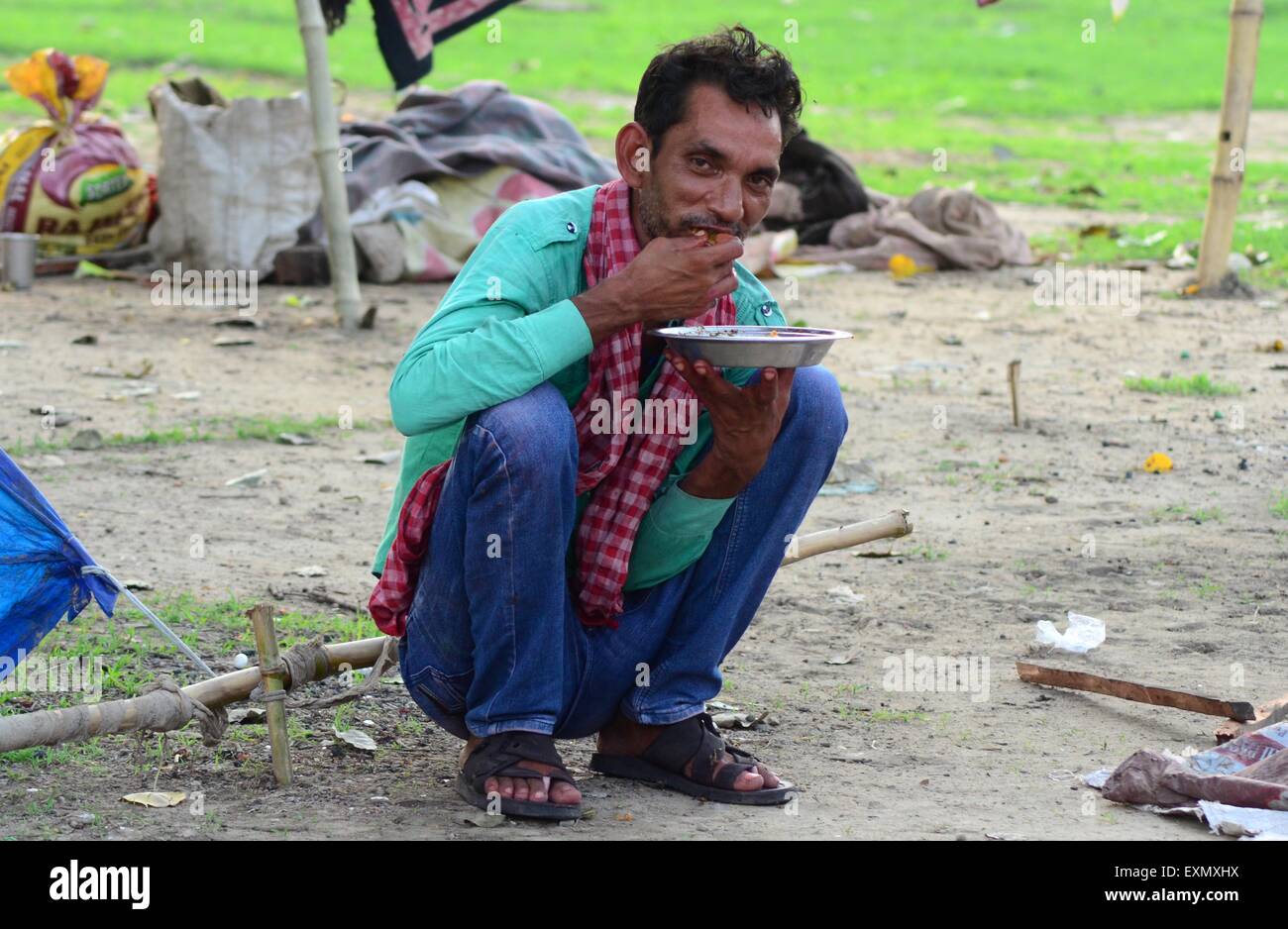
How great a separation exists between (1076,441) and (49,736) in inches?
170

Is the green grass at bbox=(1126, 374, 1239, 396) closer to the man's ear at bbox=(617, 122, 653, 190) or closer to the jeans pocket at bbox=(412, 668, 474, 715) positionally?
the man's ear at bbox=(617, 122, 653, 190)

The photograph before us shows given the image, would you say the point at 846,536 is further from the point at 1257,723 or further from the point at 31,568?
the point at 31,568

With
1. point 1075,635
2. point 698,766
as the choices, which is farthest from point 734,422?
→ point 1075,635

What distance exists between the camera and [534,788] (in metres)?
2.77

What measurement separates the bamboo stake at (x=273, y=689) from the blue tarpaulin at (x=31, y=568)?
0.32m

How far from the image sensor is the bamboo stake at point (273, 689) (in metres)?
2.89

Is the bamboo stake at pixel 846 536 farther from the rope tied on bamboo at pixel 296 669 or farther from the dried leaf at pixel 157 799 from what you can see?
the dried leaf at pixel 157 799

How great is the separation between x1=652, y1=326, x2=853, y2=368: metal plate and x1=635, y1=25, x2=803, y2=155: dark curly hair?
41 cm

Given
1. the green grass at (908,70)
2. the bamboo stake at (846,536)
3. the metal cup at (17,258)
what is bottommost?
the bamboo stake at (846,536)

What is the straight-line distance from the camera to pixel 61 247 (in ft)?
29.6

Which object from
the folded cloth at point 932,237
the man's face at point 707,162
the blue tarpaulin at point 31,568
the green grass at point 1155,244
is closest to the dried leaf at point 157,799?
the blue tarpaulin at point 31,568

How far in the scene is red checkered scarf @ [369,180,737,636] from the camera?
2.84 meters

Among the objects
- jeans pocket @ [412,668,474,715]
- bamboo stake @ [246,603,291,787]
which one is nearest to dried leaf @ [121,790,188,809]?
bamboo stake @ [246,603,291,787]

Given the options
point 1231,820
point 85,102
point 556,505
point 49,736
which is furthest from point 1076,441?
point 85,102
